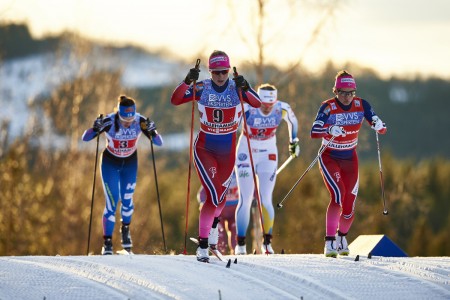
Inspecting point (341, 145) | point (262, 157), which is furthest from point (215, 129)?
point (262, 157)

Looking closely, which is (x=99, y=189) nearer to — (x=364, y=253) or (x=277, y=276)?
(x=364, y=253)

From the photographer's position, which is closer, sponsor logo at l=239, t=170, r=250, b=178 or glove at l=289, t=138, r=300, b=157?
glove at l=289, t=138, r=300, b=157

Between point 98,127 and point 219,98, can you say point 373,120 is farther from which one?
point 98,127

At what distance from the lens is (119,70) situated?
52.2 metres

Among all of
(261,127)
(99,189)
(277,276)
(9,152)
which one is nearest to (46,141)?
(9,152)

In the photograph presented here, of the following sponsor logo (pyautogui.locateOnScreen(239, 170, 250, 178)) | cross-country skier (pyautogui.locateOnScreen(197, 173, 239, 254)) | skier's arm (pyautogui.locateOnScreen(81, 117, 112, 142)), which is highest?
skier's arm (pyautogui.locateOnScreen(81, 117, 112, 142))

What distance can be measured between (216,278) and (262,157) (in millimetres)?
6183

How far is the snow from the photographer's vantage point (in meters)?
12.0

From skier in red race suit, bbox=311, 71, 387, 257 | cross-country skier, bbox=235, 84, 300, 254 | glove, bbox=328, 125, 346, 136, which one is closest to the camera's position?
glove, bbox=328, 125, 346, 136

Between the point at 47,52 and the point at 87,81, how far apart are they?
7931 mm

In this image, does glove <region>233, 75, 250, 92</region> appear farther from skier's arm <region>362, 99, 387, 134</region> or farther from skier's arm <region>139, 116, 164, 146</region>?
skier's arm <region>139, 116, 164, 146</region>

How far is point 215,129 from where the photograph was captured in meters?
14.8

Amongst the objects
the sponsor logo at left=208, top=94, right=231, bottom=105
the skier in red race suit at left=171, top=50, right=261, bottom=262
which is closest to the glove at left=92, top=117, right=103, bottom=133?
the skier in red race suit at left=171, top=50, right=261, bottom=262

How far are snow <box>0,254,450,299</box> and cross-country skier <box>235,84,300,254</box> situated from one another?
3.98 meters
